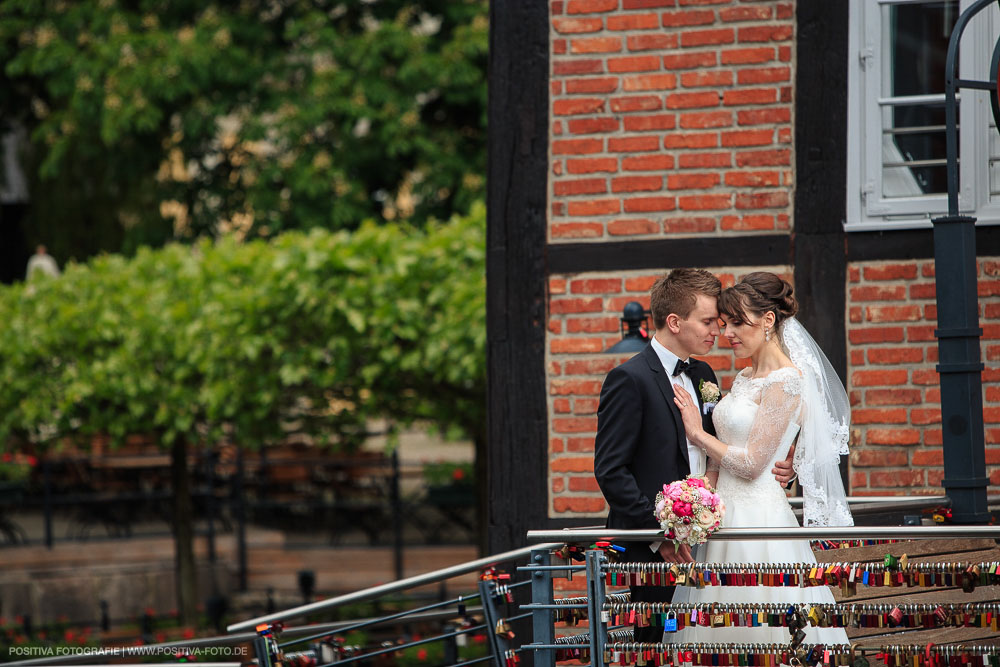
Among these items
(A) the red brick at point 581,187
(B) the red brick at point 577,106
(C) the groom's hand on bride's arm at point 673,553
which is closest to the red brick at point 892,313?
(A) the red brick at point 581,187

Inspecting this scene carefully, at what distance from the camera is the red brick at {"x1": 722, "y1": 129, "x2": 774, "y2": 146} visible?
20.2ft

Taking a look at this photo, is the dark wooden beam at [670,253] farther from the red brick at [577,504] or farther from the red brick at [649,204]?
the red brick at [577,504]

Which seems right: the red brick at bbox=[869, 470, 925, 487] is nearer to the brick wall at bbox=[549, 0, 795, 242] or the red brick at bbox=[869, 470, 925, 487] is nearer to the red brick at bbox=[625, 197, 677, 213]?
the brick wall at bbox=[549, 0, 795, 242]

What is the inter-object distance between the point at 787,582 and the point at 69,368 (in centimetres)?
888

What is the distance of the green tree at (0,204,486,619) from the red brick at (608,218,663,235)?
329 cm

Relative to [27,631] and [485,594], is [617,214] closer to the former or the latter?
[485,594]

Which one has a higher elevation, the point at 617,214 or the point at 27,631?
the point at 617,214

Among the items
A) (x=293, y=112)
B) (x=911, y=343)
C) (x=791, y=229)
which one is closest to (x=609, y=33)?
(x=791, y=229)

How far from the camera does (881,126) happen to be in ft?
20.1

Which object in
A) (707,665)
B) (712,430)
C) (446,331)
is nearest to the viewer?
(707,665)

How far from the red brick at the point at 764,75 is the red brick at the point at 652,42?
390mm

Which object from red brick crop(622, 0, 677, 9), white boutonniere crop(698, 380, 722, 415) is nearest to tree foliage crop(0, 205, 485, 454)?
red brick crop(622, 0, 677, 9)

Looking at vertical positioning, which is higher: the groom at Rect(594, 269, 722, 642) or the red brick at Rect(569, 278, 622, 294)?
the red brick at Rect(569, 278, 622, 294)

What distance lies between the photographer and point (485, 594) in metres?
5.32
